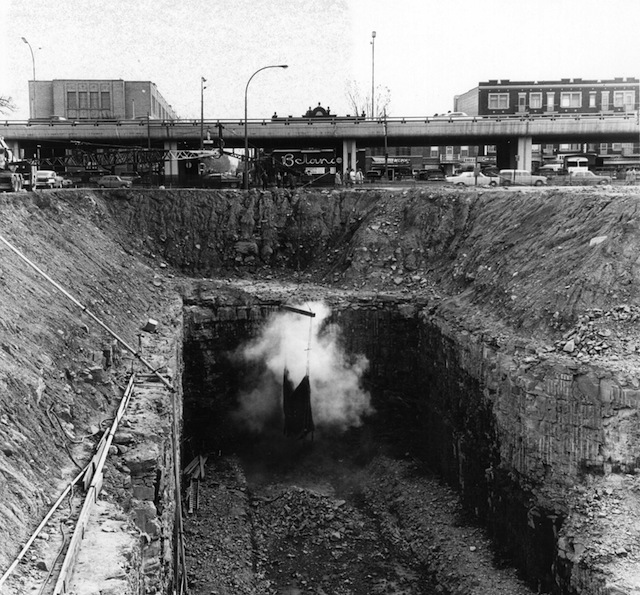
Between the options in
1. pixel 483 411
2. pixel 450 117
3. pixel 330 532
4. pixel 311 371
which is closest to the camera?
pixel 483 411

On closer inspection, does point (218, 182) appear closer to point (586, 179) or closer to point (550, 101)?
point (586, 179)

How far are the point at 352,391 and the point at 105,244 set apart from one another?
10788 millimetres

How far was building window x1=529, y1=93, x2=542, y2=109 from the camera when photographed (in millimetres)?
79750

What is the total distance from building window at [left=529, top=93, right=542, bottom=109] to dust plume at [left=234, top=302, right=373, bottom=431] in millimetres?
56608

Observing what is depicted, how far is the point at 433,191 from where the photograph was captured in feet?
118

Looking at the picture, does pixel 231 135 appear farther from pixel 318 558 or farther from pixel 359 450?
pixel 318 558

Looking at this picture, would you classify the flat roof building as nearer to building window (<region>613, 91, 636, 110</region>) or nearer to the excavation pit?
building window (<region>613, 91, 636, 110</region>)

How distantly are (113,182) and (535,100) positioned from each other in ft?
162

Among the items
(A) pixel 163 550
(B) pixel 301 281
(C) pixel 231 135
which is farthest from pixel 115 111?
(A) pixel 163 550

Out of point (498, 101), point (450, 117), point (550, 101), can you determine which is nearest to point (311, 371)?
point (450, 117)

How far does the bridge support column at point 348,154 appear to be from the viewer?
57.2 metres

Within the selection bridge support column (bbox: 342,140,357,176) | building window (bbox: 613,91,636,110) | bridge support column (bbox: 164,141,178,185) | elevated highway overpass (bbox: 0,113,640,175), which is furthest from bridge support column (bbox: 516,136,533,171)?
building window (bbox: 613,91,636,110)

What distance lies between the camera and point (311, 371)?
29.5 m

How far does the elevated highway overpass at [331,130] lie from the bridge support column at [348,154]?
0.22 feet
